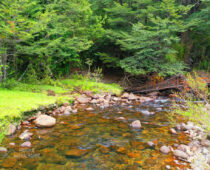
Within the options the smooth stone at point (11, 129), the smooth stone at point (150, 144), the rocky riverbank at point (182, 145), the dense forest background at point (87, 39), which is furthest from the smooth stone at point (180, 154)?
the dense forest background at point (87, 39)

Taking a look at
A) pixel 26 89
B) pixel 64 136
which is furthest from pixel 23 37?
pixel 64 136

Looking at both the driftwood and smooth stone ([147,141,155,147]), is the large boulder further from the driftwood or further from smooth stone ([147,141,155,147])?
the driftwood

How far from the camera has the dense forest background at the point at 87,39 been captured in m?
8.76

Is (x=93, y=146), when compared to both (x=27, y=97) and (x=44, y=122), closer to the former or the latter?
(x=44, y=122)

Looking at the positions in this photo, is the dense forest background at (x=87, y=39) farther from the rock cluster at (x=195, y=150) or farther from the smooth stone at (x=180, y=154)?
the smooth stone at (x=180, y=154)

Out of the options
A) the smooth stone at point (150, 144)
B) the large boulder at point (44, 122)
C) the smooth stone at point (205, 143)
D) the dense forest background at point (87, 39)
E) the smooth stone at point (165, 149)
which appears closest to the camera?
the smooth stone at point (165, 149)

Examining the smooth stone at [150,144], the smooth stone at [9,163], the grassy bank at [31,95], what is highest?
the grassy bank at [31,95]

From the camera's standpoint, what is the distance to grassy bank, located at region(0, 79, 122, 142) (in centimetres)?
488

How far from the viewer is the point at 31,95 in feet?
23.6

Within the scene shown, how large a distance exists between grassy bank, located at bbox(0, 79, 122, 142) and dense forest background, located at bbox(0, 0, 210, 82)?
46.5 inches

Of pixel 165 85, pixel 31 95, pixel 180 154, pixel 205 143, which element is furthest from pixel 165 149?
pixel 165 85

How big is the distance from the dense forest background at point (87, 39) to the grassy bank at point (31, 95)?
3.88 ft

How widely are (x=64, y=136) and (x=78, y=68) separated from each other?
11638 mm

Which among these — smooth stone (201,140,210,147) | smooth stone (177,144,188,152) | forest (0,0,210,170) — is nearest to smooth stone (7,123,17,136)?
forest (0,0,210,170)
